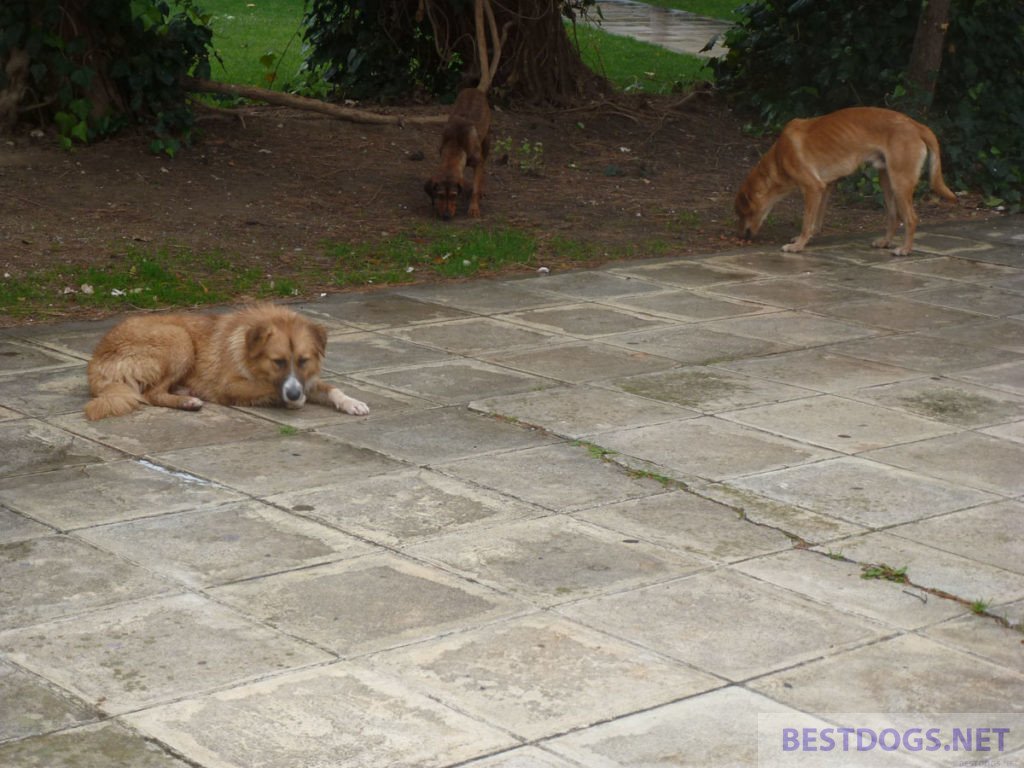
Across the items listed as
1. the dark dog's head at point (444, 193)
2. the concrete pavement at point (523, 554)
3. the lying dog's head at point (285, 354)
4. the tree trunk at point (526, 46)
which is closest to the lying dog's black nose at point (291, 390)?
the lying dog's head at point (285, 354)

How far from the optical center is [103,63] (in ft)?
51.3

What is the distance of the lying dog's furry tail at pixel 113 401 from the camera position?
8.15 metres

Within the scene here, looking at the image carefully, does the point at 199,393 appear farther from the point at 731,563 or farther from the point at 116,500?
the point at 731,563

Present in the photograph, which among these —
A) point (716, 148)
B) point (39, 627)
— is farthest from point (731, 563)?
point (716, 148)

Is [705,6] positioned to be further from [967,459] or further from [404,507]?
[404,507]

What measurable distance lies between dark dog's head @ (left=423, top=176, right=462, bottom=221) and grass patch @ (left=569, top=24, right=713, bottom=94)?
694cm

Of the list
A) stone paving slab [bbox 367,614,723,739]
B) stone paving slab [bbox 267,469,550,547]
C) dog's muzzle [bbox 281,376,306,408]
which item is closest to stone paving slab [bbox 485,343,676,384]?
dog's muzzle [bbox 281,376,306,408]

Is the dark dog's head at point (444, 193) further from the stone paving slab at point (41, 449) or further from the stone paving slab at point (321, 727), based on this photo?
the stone paving slab at point (321, 727)

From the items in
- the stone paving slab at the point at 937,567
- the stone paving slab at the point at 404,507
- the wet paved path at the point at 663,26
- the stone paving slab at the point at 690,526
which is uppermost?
the wet paved path at the point at 663,26

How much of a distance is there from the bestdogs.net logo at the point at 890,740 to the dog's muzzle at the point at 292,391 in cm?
410

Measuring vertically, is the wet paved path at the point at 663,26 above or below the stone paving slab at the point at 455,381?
above

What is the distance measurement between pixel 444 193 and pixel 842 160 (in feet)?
12.4

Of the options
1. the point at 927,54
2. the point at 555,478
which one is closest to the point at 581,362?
the point at 555,478

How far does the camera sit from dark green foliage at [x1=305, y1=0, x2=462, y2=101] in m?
19.2
